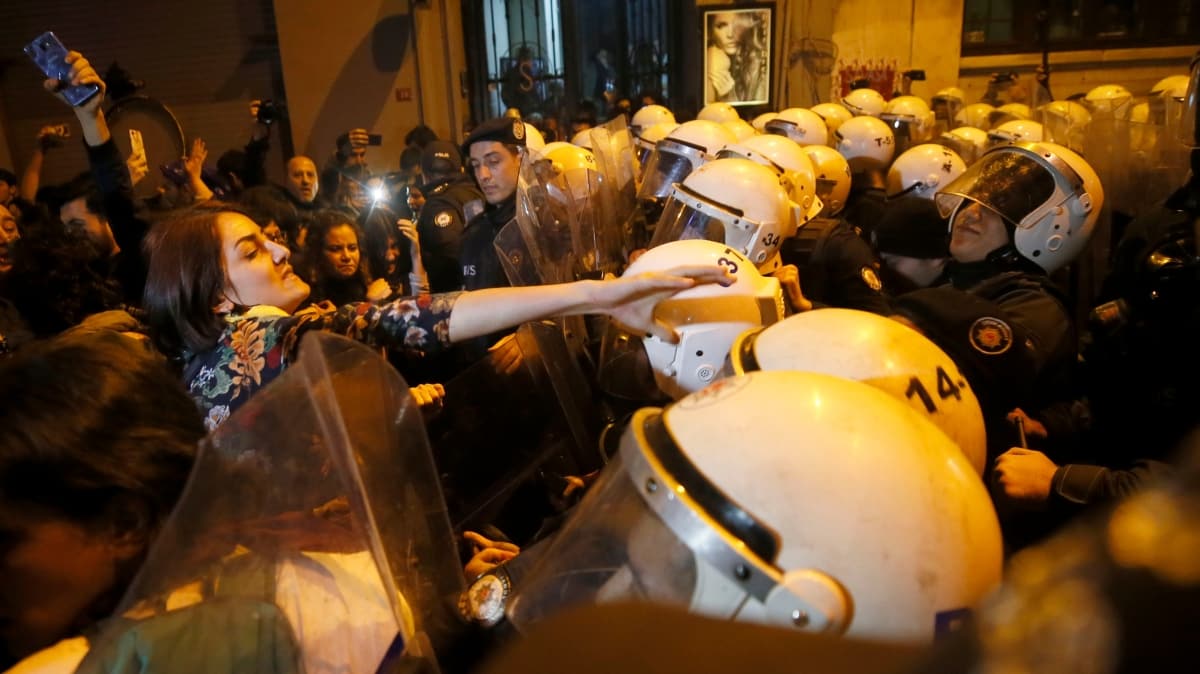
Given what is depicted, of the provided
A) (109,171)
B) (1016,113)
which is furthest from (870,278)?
(1016,113)

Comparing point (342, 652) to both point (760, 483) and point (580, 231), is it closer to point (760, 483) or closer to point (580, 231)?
point (760, 483)

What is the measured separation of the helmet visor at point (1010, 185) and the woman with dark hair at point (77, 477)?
2.94m

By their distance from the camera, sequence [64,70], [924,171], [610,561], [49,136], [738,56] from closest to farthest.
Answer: [610,561]
[64,70]
[924,171]
[49,136]
[738,56]

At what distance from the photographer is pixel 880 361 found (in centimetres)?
149

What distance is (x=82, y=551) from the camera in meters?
1.09

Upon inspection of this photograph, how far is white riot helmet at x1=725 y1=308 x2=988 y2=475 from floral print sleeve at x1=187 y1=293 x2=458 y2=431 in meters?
0.85

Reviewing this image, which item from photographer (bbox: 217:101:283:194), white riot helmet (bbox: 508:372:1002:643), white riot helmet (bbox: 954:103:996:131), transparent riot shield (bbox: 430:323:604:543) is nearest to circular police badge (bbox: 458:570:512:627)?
white riot helmet (bbox: 508:372:1002:643)

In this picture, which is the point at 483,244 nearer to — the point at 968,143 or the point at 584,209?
→ the point at 584,209

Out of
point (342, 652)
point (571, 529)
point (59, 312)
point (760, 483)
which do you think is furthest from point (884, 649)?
point (59, 312)

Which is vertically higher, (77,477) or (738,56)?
(738,56)

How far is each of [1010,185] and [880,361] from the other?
77.5 inches

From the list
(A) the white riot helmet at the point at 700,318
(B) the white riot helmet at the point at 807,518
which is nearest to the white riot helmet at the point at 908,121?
(A) the white riot helmet at the point at 700,318

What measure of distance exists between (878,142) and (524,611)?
588 centimetres

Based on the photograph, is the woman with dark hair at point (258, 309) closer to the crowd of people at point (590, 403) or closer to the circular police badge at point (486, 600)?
the crowd of people at point (590, 403)
